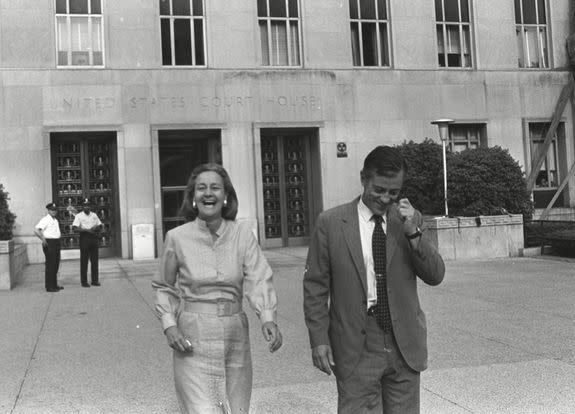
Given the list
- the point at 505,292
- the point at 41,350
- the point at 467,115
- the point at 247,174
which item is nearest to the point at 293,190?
the point at 247,174

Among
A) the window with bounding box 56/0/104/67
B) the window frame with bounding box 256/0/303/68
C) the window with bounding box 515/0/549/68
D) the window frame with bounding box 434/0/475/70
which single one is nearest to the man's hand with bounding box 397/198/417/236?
the window with bounding box 56/0/104/67

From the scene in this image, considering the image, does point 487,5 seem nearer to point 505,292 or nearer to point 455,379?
point 505,292

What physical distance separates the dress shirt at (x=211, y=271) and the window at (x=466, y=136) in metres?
20.5

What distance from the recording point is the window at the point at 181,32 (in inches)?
827

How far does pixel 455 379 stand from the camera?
19.3 ft

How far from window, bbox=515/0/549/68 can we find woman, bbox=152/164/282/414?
22.7 m

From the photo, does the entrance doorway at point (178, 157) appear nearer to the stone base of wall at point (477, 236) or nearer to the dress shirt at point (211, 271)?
the stone base of wall at point (477, 236)

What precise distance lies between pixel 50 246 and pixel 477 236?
1018cm

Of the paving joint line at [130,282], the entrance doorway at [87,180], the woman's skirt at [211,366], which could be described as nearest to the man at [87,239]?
the paving joint line at [130,282]

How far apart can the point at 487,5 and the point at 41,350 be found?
20620mm

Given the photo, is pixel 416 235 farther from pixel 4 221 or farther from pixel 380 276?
pixel 4 221

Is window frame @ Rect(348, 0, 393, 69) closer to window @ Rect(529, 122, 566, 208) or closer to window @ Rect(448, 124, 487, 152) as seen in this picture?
window @ Rect(448, 124, 487, 152)

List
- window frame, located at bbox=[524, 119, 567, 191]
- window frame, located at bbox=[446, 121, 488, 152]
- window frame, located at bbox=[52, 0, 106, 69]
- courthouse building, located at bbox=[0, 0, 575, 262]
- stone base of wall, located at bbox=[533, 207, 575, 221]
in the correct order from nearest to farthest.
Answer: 1. courthouse building, located at bbox=[0, 0, 575, 262]
2. window frame, located at bbox=[52, 0, 106, 69]
3. stone base of wall, located at bbox=[533, 207, 575, 221]
4. window frame, located at bbox=[446, 121, 488, 152]
5. window frame, located at bbox=[524, 119, 567, 191]

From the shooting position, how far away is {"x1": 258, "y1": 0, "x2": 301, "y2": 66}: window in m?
21.8
